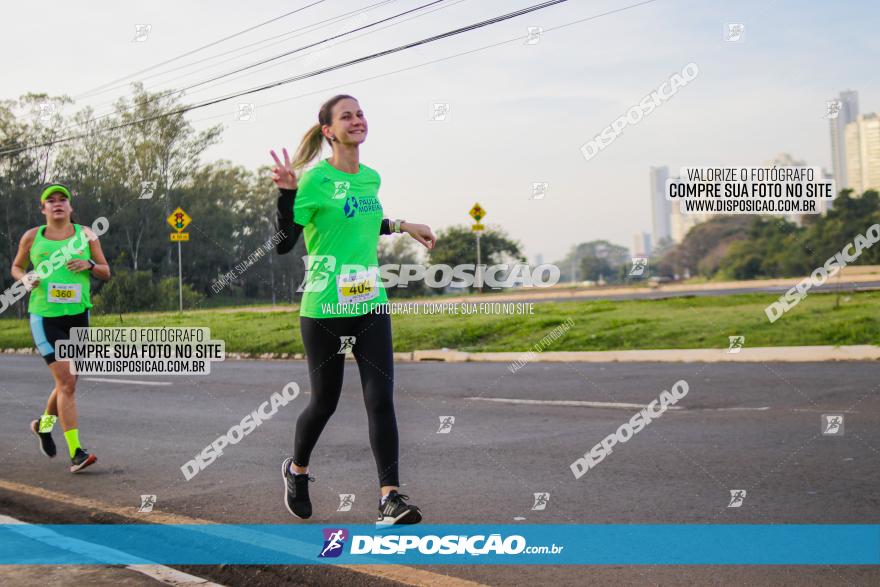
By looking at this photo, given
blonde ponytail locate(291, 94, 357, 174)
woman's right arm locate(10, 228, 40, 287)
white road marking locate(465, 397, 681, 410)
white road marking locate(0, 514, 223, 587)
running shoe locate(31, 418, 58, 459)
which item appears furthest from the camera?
white road marking locate(465, 397, 681, 410)

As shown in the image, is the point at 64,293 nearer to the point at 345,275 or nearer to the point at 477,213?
the point at 345,275

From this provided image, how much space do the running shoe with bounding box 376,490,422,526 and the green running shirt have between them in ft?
3.02

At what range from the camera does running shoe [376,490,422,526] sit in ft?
14.5

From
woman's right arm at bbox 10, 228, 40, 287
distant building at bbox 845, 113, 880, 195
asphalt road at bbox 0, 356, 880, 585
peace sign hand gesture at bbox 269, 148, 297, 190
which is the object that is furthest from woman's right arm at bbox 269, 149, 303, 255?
distant building at bbox 845, 113, 880, 195

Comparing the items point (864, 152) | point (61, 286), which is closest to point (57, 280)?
point (61, 286)

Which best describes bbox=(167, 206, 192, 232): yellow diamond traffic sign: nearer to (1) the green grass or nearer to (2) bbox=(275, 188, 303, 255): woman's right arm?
(1) the green grass

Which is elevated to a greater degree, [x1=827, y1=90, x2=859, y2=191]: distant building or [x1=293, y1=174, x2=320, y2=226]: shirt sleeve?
[x1=827, y1=90, x2=859, y2=191]: distant building

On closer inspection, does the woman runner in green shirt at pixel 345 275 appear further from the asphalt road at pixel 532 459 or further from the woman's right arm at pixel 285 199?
the asphalt road at pixel 532 459

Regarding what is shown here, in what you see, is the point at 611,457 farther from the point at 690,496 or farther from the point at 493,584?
the point at 493,584

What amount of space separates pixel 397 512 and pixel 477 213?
1661 centimetres

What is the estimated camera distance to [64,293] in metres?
6.75

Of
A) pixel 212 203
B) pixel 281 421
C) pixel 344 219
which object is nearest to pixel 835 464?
pixel 344 219

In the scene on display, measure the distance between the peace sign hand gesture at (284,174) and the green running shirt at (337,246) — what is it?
12 cm

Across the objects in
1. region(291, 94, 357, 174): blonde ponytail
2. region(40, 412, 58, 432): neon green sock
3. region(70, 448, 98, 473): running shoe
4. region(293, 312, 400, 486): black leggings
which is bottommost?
region(70, 448, 98, 473): running shoe
